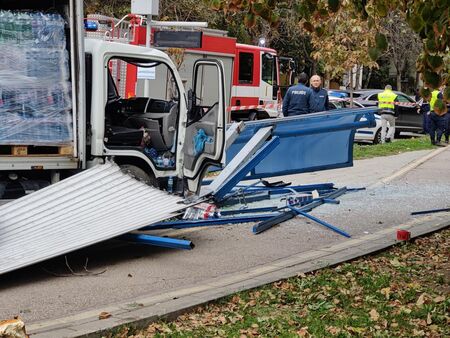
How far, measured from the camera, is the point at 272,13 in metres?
6.44

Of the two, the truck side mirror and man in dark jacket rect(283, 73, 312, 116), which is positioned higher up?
the truck side mirror

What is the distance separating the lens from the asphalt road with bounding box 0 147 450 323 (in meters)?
6.40

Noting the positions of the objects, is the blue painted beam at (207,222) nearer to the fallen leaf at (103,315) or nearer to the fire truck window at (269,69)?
the fallen leaf at (103,315)

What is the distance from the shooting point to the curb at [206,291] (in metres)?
5.51

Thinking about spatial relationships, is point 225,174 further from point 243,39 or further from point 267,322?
point 243,39

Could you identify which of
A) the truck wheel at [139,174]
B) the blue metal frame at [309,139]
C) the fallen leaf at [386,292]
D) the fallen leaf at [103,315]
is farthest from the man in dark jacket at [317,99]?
the fallen leaf at [103,315]

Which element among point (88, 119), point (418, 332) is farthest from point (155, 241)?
point (418, 332)

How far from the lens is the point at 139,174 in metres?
9.33

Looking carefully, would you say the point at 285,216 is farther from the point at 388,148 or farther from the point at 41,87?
the point at 388,148

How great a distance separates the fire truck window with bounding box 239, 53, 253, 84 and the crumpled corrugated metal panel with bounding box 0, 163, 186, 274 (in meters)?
16.4

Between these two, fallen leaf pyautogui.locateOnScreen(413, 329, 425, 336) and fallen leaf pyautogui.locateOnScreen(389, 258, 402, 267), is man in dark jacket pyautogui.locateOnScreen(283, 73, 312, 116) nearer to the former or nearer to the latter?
fallen leaf pyautogui.locateOnScreen(389, 258, 402, 267)

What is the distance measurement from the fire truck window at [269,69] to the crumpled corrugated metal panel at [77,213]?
1739cm

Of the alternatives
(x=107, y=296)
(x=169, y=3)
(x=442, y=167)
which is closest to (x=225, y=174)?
(x=107, y=296)

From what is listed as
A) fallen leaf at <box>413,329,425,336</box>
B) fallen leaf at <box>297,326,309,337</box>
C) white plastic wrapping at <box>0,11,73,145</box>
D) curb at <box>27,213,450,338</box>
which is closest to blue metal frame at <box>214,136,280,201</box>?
curb at <box>27,213,450,338</box>
